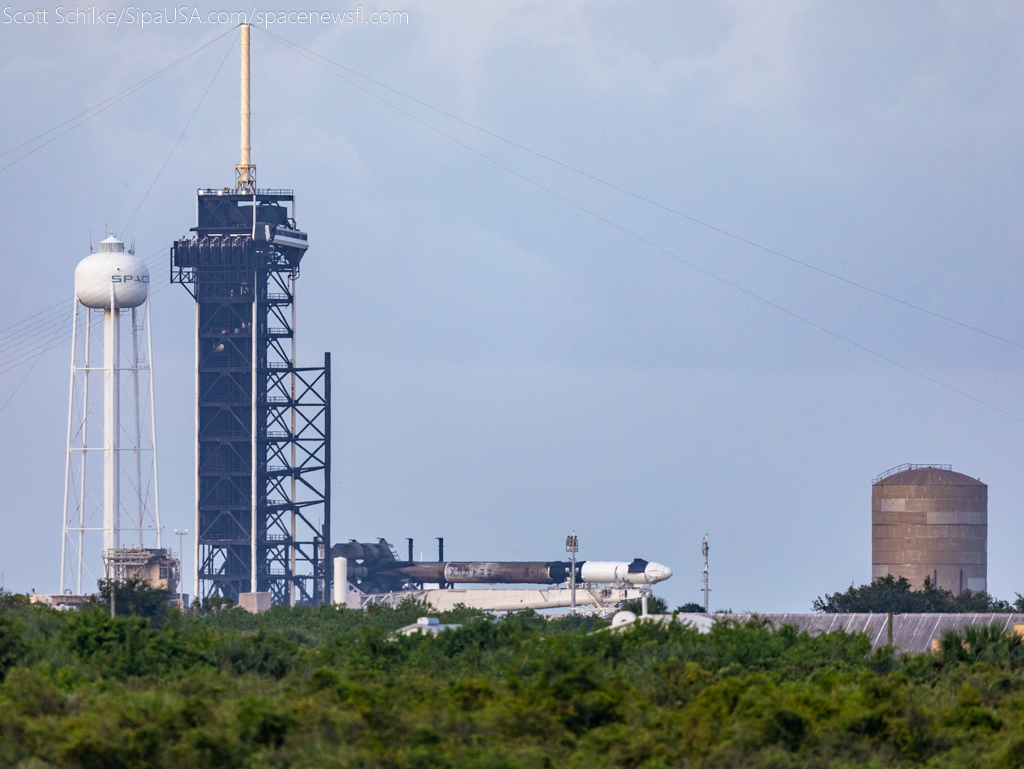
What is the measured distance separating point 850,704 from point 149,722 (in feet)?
53.4

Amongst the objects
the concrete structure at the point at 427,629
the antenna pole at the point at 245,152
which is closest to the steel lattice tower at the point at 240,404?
the antenna pole at the point at 245,152

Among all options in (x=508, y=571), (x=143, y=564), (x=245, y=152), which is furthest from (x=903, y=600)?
(x=245, y=152)

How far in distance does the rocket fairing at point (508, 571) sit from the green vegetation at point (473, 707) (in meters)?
102

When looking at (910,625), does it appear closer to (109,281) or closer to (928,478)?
(928,478)

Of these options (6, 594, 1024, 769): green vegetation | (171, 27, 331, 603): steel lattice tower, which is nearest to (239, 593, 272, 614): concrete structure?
(171, 27, 331, 603): steel lattice tower

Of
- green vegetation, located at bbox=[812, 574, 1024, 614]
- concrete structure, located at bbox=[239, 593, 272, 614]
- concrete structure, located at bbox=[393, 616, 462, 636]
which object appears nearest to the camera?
concrete structure, located at bbox=[393, 616, 462, 636]

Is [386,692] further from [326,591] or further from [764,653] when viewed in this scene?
[326,591]

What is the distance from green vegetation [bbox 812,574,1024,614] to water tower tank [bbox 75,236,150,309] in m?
69.3

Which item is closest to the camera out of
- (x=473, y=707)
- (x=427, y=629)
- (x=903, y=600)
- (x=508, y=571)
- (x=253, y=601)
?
(x=473, y=707)

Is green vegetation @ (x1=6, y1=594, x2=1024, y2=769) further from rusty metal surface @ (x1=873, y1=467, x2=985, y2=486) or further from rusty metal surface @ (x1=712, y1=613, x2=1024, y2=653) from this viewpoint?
rusty metal surface @ (x1=873, y1=467, x2=985, y2=486)

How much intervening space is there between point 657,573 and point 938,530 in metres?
28.3

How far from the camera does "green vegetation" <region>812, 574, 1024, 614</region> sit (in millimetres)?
120363

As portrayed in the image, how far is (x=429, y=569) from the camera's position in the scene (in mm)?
163750

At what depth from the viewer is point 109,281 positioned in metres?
142
